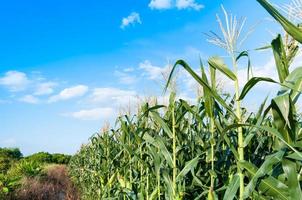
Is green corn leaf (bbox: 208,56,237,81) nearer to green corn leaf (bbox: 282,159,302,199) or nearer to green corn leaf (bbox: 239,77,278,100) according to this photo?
green corn leaf (bbox: 239,77,278,100)

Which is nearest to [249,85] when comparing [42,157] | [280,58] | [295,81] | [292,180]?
[280,58]

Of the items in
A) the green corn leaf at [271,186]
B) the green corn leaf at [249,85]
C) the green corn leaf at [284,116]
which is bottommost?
the green corn leaf at [271,186]

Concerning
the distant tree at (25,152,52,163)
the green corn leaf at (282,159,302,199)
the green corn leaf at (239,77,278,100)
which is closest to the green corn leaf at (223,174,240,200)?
the green corn leaf at (282,159,302,199)

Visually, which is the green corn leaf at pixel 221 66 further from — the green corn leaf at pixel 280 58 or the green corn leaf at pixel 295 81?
the green corn leaf at pixel 295 81

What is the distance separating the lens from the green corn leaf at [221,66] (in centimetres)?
259

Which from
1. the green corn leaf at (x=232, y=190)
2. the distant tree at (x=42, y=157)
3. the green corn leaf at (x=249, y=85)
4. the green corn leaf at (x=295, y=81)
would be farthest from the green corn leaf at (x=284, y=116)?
the distant tree at (x=42, y=157)

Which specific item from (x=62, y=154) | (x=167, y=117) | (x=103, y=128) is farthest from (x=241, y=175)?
(x=62, y=154)

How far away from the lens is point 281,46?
7.72 ft

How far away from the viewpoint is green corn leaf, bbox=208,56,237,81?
102 inches

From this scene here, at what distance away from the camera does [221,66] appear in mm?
2641

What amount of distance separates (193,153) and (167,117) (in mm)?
542

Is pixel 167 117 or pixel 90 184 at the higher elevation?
pixel 167 117

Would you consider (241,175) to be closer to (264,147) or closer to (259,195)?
(259,195)

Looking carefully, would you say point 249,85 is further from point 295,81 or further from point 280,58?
point 295,81
